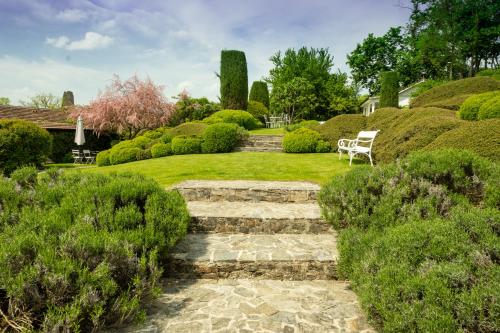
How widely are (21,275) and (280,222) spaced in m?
3.63

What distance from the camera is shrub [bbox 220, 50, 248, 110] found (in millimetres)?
23531

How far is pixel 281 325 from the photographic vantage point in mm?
2938

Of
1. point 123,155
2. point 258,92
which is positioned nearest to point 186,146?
point 123,155

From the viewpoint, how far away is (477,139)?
623cm

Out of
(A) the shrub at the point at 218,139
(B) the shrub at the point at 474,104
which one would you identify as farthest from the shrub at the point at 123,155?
(B) the shrub at the point at 474,104

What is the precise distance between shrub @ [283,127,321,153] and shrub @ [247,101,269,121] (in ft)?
40.2

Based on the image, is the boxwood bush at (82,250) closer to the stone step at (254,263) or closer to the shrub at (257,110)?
the stone step at (254,263)

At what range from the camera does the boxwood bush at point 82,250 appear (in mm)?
2625

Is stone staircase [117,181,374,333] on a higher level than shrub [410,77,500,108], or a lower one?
lower

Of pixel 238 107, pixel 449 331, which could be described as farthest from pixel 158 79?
pixel 449 331

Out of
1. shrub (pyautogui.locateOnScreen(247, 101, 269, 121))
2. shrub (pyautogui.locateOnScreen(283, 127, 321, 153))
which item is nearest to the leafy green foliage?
shrub (pyautogui.locateOnScreen(283, 127, 321, 153))

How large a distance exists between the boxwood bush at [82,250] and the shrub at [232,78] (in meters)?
19.6

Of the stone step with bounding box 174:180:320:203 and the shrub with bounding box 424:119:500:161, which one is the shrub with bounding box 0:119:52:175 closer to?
the stone step with bounding box 174:180:320:203

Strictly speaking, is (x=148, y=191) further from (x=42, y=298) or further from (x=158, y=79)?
(x=158, y=79)
